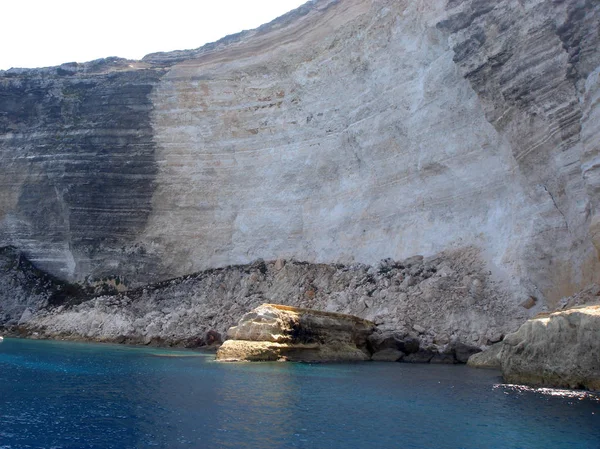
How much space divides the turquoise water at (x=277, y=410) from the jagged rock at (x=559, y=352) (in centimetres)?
79

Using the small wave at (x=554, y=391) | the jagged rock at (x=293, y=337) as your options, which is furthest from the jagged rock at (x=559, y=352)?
the jagged rock at (x=293, y=337)

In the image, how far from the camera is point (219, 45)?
35.8m

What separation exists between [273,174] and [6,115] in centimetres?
1797

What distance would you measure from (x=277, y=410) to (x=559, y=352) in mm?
6906

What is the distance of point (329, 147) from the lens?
97.8ft

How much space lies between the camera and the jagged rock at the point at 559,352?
1223 cm

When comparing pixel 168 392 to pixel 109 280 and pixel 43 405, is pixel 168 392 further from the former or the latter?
pixel 109 280

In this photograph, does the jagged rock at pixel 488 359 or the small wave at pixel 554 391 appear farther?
the jagged rock at pixel 488 359

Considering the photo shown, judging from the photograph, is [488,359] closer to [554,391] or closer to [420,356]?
[420,356]

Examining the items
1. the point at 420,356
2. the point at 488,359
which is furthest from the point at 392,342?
the point at 488,359

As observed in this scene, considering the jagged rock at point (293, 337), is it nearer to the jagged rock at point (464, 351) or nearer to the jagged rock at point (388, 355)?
the jagged rock at point (388, 355)

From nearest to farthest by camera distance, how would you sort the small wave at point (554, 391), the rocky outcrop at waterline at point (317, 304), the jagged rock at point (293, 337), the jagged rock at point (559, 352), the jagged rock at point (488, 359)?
the small wave at point (554, 391) → the jagged rock at point (559, 352) → the jagged rock at point (488, 359) → the jagged rock at point (293, 337) → the rocky outcrop at waterline at point (317, 304)

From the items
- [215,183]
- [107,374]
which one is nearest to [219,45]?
[215,183]

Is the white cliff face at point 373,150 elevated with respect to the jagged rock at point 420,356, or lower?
elevated
